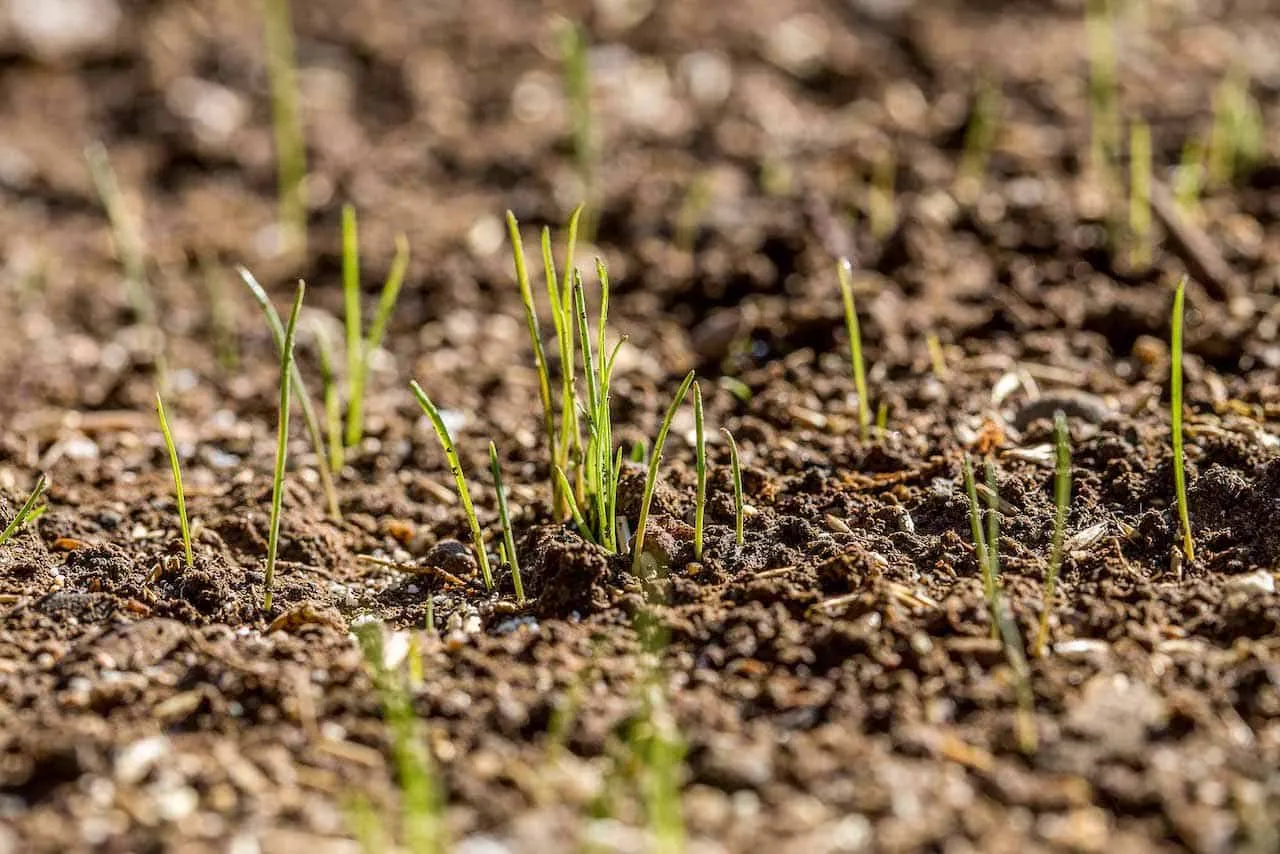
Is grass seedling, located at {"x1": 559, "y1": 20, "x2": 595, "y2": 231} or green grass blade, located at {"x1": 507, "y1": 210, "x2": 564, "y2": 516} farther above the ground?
grass seedling, located at {"x1": 559, "y1": 20, "x2": 595, "y2": 231}

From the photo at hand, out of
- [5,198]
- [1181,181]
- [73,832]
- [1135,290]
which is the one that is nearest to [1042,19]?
[1181,181]

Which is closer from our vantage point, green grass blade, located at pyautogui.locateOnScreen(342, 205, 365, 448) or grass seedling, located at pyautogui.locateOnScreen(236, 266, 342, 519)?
grass seedling, located at pyautogui.locateOnScreen(236, 266, 342, 519)

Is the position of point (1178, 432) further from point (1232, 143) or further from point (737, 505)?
point (1232, 143)

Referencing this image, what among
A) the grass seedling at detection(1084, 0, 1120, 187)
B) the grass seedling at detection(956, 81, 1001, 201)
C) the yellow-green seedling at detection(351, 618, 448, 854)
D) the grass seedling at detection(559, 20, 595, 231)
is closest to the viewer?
the yellow-green seedling at detection(351, 618, 448, 854)

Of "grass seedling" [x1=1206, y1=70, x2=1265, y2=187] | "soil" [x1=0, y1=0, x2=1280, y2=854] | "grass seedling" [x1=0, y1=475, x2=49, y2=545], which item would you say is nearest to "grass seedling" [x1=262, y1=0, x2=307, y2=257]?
"soil" [x1=0, y1=0, x2=1280, y2=854]

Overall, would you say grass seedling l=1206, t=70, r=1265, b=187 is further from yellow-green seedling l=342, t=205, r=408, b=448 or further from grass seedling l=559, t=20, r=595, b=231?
yellow-green seedling l=342, t=205, r=408, b=448

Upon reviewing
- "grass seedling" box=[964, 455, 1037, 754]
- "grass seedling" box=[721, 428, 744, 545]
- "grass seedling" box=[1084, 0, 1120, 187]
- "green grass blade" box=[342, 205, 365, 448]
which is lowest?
"grass seedling" box=[964, 455, 1037, 754]

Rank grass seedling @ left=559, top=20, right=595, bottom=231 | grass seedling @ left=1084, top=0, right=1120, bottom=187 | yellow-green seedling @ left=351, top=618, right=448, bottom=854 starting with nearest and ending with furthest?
1. yellow-green seedling @ left=351, top=618, right=448, bottom=854
2. grass seedling @ left=559, top=20, right=595, bottom=231
3. grass seedling @ left=1084, top=0, right=1120, bottom=187

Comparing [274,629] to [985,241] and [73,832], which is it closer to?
[73,832]
